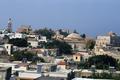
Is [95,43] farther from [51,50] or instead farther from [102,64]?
[102,64]

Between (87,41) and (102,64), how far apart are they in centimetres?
2395

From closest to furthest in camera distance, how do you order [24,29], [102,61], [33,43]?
[102,61] → [33,43] → [24,29]

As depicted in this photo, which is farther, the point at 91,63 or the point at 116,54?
the point at 116,54

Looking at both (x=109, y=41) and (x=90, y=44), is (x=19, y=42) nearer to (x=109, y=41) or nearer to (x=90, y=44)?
→ (x=90, y=44)

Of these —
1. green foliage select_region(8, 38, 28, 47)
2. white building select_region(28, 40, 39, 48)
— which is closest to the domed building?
white building select_region(28, 40, 39, 48)

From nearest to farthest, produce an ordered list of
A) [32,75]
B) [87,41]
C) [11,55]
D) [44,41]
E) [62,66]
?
[32,75] < [62,66] < [11,55] < [44,41] < [87,41]

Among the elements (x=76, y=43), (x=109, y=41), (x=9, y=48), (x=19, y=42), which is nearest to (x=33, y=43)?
(x=19, y=42)

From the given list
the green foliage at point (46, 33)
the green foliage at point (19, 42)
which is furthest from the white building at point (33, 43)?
the green foliage at point (46, 33)

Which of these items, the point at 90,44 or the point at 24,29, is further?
the point at 24,29

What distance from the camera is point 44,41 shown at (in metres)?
70.8

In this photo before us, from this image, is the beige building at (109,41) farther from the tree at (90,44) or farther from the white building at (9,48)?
the white building at (9,48)

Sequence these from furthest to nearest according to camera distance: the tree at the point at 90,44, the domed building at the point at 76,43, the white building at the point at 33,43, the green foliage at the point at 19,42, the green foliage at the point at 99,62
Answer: the domed building at the point at 76,43 < the tree at the point at 90,44 < the white building at the point at 33,43 < the green foliage at the point at 19,42 < the green foliage at the point at 99,62

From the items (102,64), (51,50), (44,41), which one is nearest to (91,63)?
(102,64)

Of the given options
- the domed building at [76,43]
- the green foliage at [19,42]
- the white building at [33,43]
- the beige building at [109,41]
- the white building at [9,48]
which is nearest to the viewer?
the white building at [9,48]
